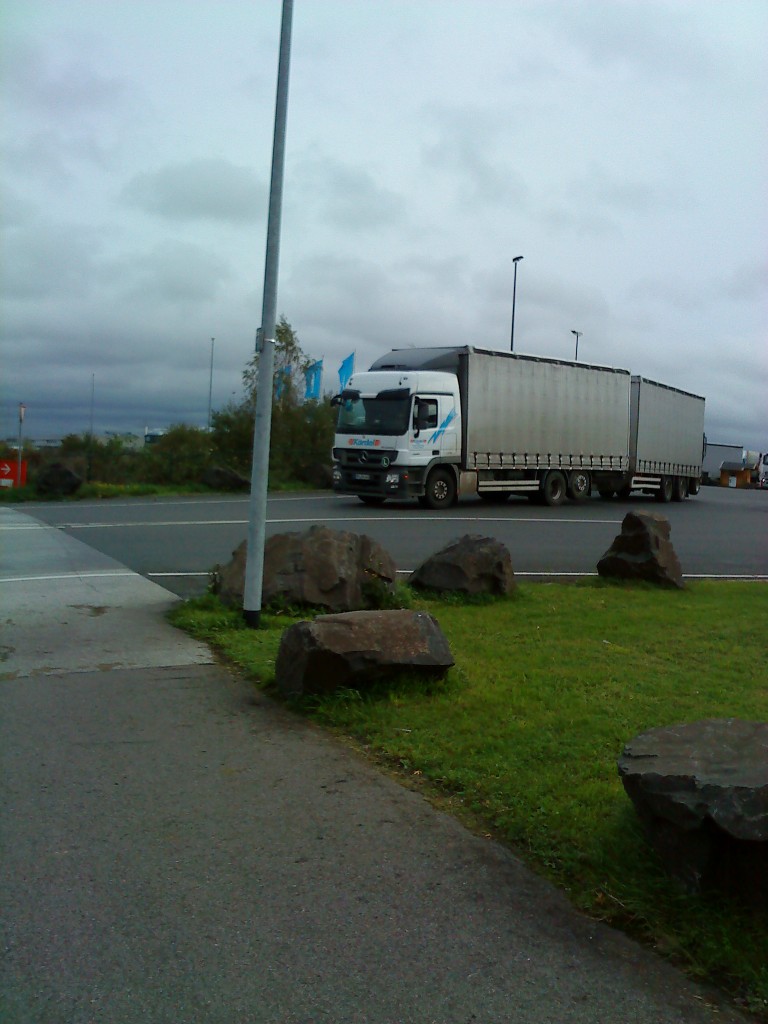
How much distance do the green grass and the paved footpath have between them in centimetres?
16

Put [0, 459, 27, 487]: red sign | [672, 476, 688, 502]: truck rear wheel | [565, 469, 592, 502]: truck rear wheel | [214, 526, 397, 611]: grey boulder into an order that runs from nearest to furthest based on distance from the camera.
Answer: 1. [214, 526, 397, 611]: grey boulder
2. [565, 469, 592, 502]: truck rear wheel
3. [0, 459, 27, 487]: red sign
4. [672, 476, 688, 502]: truck rear wheel

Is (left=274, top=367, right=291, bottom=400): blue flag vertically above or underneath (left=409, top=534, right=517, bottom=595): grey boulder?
above

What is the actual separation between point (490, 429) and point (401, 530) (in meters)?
9.21

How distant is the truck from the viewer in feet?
85.6

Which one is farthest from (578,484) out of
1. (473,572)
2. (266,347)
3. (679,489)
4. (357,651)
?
(357,651)

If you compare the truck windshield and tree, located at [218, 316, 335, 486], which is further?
tree, located at [218, 316, 335, 486]

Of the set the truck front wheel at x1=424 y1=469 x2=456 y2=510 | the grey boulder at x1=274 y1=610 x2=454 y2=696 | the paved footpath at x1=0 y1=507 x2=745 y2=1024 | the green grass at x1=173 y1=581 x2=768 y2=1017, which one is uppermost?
the truck front wheel at x1=424 y1=469 x2=456 y2=510

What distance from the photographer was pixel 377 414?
2623cm

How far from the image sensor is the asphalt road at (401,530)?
15.0 metres

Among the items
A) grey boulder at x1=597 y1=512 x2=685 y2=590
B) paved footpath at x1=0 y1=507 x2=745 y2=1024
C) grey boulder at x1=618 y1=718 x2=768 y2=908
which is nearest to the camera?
paved footpath at x1=0 y1=507 x2=745 y2=1024

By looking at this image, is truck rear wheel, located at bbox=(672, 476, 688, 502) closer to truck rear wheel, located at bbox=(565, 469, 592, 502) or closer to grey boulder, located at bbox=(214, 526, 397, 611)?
truck rear wheel, located at bbox=(565, 469, 592, 502)

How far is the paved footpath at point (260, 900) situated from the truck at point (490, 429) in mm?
19823

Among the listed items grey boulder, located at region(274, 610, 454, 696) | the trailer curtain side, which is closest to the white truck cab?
the trailer curtain side

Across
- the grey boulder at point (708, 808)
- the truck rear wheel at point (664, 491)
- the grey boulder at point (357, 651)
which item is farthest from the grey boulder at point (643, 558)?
the truck rear wheel at point (664, 491)
